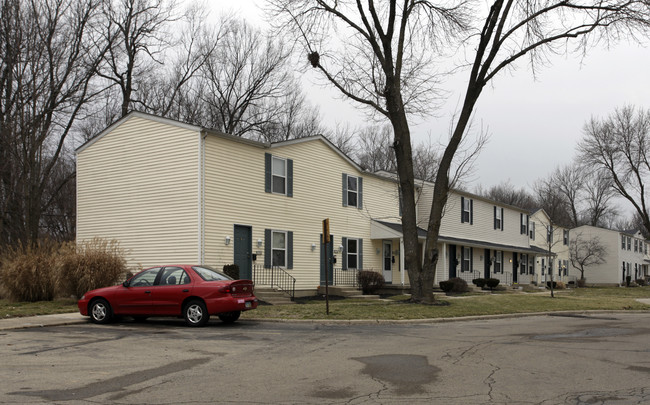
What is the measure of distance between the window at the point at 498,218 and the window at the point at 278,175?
20343 mm

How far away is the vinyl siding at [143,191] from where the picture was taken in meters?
21.0

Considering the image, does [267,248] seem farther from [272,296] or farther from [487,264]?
[487,264]

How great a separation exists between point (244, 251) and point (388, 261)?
1033 cm

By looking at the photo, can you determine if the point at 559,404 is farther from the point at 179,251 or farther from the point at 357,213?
the point at 357,213

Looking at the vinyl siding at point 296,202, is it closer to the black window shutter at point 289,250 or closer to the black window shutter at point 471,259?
the black window shutter at point 289,250

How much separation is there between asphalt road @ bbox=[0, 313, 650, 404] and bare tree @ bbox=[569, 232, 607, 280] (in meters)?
46.8

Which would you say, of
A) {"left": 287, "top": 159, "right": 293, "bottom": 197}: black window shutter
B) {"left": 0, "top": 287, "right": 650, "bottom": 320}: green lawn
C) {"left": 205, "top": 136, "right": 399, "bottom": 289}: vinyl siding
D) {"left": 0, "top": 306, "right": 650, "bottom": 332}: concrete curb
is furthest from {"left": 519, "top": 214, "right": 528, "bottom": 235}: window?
{"left": 0, "top": 306, "right": 650, "bottom": 332}: concrete curb

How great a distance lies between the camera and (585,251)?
194ft

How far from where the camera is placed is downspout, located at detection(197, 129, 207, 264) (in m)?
20.5

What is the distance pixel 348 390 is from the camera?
7453 millimetres

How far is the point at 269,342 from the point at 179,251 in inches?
396

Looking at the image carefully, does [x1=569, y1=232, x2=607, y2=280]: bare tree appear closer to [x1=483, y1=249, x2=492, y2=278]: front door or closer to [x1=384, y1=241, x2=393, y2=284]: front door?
[x1=483, y1=249, x2=492, y2=278]: front door

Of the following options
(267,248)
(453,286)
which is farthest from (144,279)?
(453,286)

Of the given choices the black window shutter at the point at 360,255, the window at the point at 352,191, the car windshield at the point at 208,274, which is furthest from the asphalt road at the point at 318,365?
the window at the point at 352,191
